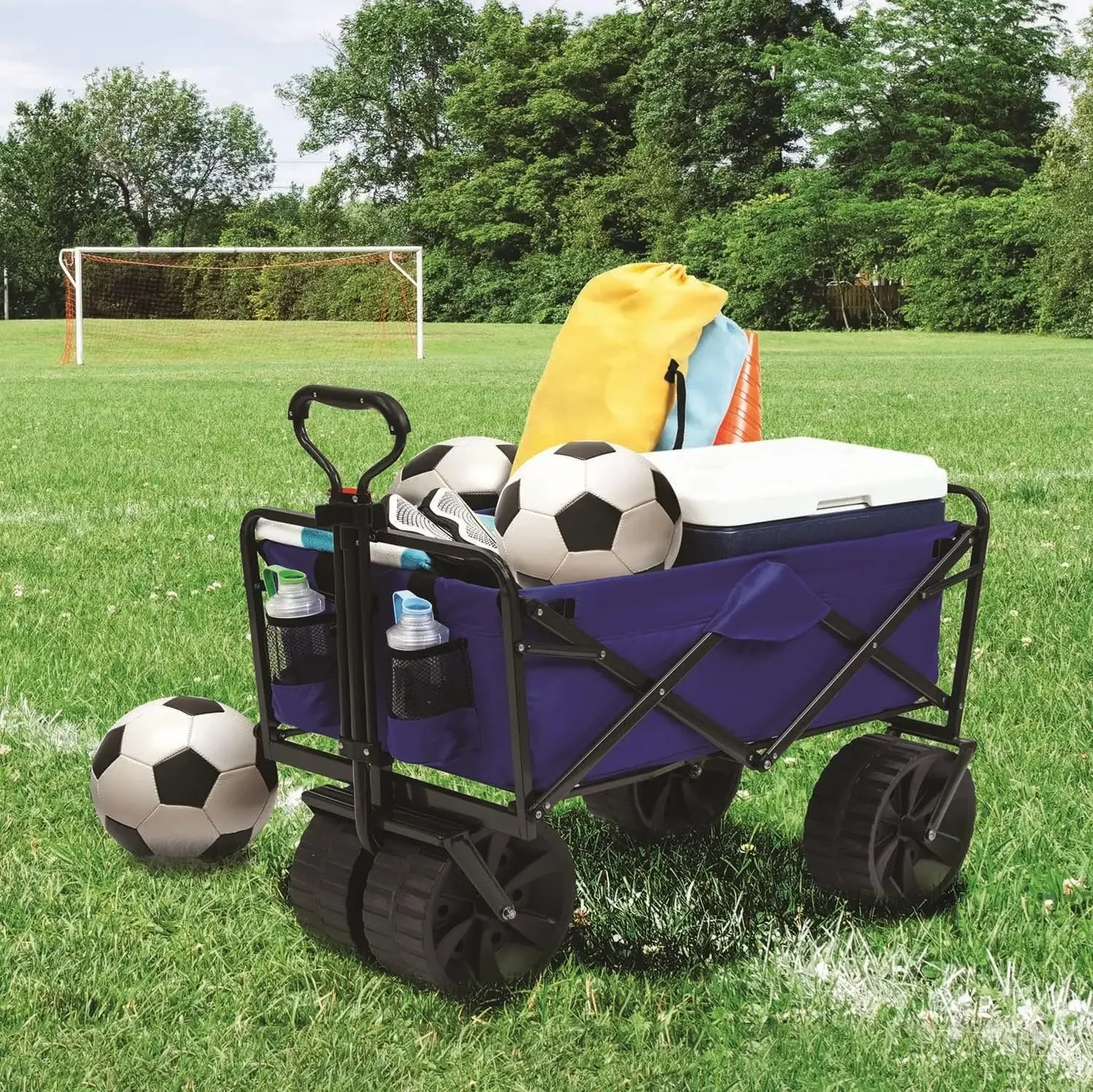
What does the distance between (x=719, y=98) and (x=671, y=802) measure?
4863 cm

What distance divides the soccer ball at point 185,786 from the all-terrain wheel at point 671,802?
0.75 metres

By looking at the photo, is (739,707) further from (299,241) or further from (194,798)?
(299,241)

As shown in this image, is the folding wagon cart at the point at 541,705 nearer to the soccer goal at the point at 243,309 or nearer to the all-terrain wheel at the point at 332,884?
the all-terrain wheel at the point at 332,884

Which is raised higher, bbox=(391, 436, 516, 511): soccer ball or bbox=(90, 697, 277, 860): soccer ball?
bbox=(391, 436, 516, 511): soccer ball

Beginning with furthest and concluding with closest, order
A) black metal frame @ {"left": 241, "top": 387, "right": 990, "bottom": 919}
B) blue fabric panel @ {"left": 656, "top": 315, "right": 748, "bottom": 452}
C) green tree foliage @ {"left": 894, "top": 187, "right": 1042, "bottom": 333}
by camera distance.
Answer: green tree foliage @ {"left": 894, "top": 187, "right": 1042, "bottom": 333} → blue fabric panel @ {"left": 656, "top": 315, "right": 748, "bottom": 452} → black metal frame @ {"left": 241, "top": 387, "right": 990, "bottom": 919}

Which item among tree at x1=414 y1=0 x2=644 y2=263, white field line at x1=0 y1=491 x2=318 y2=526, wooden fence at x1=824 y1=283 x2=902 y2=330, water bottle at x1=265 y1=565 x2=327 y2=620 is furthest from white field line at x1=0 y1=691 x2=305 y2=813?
tree at x1=414 y1=0 x2=644 y2=263

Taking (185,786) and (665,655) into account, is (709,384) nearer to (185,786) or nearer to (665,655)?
(665,655)

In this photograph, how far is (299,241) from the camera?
188 feet

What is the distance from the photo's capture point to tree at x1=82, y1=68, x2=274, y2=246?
69.2 m

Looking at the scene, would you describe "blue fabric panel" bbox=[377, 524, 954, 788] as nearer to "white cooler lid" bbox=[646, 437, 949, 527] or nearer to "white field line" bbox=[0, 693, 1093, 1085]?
"white cooler lid" bbox=[646, 437, 949, 527]

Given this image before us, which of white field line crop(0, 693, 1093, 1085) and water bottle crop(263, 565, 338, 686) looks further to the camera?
water bottle crop(263, 565, 338, 686)

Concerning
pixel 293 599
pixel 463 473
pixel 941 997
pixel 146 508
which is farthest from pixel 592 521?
pixel 146 508

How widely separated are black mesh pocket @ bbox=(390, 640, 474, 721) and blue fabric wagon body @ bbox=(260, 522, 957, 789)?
0.07 ft

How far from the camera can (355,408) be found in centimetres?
237
